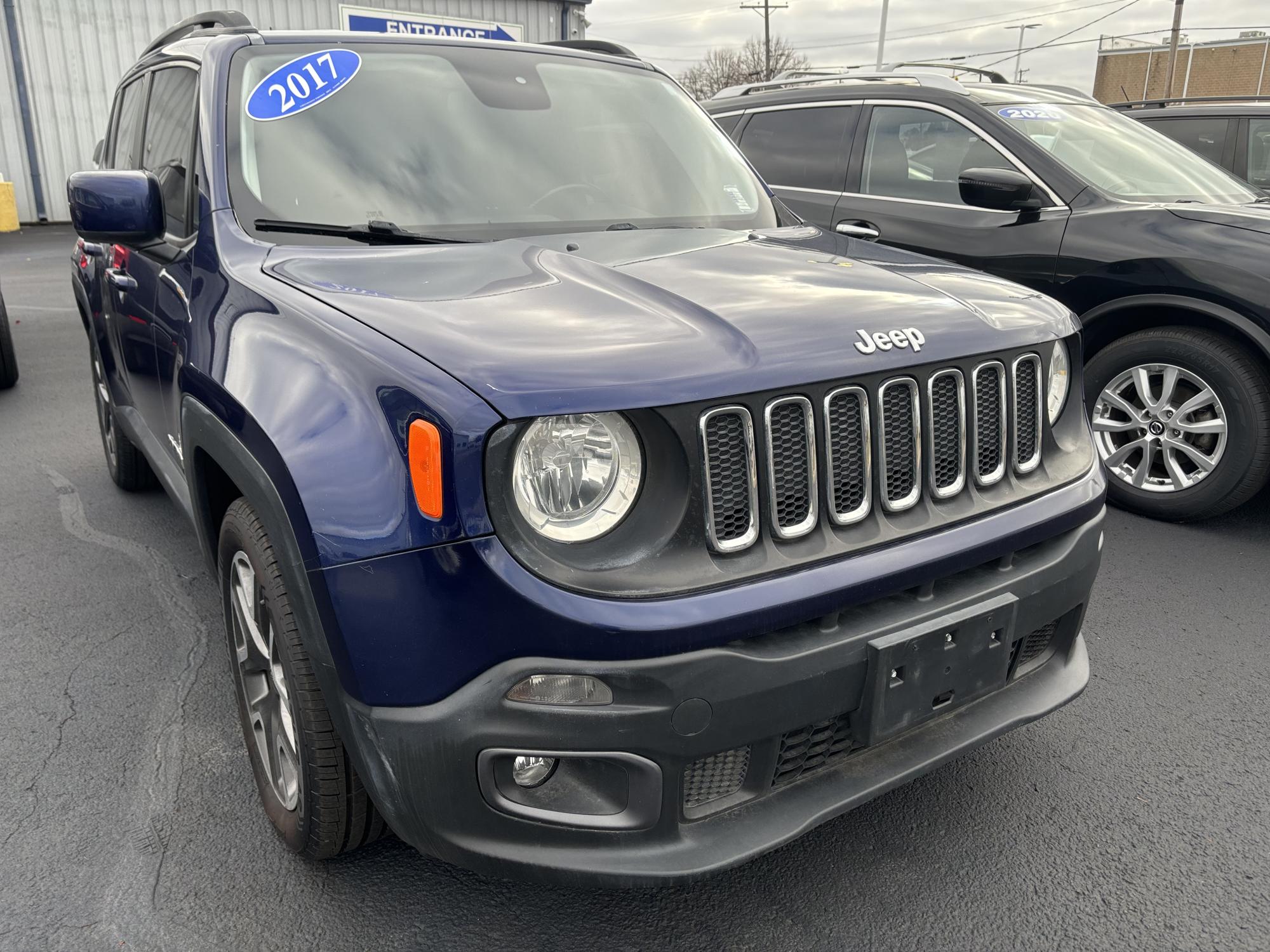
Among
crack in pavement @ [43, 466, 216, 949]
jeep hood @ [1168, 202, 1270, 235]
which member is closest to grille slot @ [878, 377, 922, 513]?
crack in pavement @ [43, 466, 216, 949]

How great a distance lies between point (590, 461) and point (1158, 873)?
64.3 inches

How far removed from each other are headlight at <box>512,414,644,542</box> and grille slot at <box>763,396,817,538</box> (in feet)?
0.84

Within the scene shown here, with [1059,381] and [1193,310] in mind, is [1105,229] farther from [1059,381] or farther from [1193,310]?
[1059,381]

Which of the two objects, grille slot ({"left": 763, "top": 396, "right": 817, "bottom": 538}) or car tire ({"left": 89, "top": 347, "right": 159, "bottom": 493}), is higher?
grille slot ({"left": 763, "top": 396, "right": 817, "bottom": 538})

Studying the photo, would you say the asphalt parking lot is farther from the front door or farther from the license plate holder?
the front door

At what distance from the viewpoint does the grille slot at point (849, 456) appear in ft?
5.92

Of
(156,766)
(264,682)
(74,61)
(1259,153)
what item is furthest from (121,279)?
(74,61)

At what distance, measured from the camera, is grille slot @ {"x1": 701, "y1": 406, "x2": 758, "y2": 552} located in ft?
5.49

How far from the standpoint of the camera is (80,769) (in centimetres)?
252

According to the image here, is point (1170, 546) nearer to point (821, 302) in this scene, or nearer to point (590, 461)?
point (821, 302)

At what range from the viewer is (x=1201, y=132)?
7.04 meters

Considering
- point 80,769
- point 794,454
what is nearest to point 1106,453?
point 794,454

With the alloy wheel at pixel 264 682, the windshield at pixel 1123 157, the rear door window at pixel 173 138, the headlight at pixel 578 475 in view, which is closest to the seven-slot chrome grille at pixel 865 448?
the headlight at pixel 578 475

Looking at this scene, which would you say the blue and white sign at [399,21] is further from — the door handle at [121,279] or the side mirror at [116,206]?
the side mirror at [116,206]
